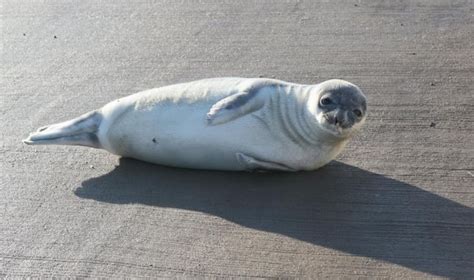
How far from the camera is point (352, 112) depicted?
2492 millimetres

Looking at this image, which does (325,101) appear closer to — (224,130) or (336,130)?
(336,130)

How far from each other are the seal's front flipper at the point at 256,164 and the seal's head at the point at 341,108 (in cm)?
26

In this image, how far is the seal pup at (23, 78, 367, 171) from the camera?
2619 millimetres

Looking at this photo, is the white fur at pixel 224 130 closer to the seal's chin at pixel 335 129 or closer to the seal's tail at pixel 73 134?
the seal's chin at pixel 335 129

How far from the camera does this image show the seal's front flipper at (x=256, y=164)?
2.65 m

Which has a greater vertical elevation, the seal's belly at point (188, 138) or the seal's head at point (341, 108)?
the seal's head at point (341, 108)

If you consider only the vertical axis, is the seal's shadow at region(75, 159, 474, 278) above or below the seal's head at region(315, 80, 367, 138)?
below

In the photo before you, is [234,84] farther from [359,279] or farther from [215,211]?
[359,279]

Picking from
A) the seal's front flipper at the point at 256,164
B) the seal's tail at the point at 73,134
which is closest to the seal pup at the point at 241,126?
the seal's front flipper at the point at 256,164

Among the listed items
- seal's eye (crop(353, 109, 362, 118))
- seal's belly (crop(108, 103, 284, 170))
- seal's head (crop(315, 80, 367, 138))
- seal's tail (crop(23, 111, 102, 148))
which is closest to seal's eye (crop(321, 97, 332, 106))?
seal's head (crop(315, 80, 367, 138))

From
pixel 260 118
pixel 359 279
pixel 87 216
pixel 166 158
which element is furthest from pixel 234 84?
pixel 359 279

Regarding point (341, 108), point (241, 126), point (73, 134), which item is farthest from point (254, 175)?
point (73, 134)

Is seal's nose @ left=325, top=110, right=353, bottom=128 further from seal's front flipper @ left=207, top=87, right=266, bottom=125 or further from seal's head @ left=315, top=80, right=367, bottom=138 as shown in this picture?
seal's front flipper @ left=207, top=87, right=266, bottom=125

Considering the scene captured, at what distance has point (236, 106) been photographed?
2.63 m
